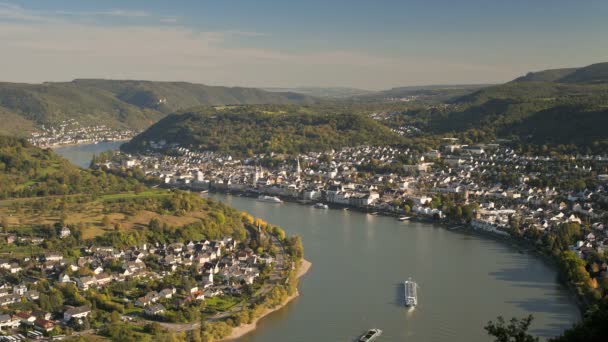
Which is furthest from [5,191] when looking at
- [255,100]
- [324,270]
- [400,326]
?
[255,100]

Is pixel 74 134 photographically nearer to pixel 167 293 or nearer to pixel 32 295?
pixel 32 295

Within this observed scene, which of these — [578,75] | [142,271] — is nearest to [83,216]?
[142,271]

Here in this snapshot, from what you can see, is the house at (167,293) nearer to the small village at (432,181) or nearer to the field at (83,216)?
the field at (83,216)

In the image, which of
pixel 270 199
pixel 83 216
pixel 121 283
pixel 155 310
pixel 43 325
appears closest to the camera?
pixel 43 325

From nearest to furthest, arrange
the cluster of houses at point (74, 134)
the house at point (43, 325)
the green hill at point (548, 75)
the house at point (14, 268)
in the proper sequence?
1. the house at point (43, 325)
2. the house at point (14, 268)
3. the cluster of houses at point (74, 134)
4. the green hill at point (548, 75)

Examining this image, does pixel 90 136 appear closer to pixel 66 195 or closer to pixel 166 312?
pixel 66 195

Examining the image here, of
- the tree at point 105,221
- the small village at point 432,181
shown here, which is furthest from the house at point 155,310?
the small village at point 432,181
